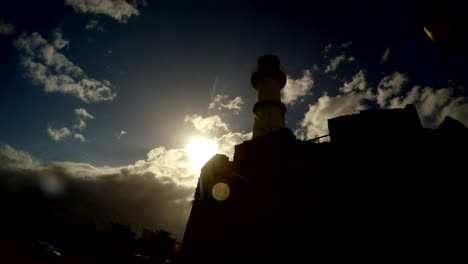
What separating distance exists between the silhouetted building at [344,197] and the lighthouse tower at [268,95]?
6.40 meters

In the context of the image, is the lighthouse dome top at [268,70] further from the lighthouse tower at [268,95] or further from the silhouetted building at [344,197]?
the silhouetted building at [344,197]

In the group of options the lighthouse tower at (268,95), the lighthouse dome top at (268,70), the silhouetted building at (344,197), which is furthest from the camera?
the lighthouse dome top at (268,70)

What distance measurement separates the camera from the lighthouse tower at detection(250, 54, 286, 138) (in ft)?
62.4

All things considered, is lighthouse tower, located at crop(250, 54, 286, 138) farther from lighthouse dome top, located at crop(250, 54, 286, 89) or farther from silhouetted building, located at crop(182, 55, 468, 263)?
silhouetted building, located at crop(182, 55, 468, 263)

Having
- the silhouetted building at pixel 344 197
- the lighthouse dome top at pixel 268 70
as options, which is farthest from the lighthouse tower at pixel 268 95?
the silhouetted building at pixel 344 197

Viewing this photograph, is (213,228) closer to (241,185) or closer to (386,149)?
(241,185)

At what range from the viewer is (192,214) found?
13.7 meters

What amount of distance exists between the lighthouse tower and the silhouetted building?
6.40 meters

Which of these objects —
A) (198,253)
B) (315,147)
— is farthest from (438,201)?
(198,253)

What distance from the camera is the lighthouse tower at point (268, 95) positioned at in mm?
19031

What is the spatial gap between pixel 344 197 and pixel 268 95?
1287cm

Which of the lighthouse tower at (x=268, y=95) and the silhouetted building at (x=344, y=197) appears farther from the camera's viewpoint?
the lighthouse tower at (x=268, y=95)

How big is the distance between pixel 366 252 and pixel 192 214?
359 inches

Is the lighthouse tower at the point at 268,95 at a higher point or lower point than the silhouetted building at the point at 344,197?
higher
